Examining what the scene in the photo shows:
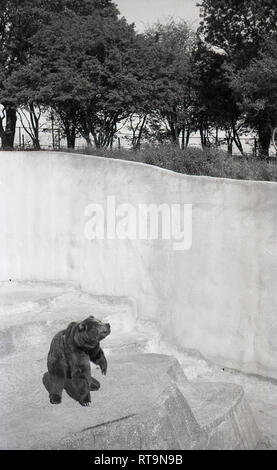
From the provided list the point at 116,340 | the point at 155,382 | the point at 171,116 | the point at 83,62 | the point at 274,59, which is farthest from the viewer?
the point at 171,116

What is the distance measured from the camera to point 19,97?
16547mm

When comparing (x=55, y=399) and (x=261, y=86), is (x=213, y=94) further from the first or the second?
(x=55, y=399)

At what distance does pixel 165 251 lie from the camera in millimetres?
8312

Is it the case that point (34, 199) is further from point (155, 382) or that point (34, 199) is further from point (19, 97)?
point (19, 97)

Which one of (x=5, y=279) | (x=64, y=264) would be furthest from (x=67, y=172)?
(x=5, y=279)

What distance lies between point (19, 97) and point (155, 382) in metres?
12.1

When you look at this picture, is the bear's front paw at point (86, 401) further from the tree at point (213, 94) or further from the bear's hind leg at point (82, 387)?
the tree at point (213, 94)

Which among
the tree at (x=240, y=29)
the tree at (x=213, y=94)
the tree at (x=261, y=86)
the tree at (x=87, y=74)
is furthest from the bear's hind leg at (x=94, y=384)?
the tree at (x=213, y=94)

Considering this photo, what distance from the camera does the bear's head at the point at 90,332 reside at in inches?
199

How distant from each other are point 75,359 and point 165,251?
3.31m

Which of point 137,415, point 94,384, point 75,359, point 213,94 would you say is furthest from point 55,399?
point 213,94

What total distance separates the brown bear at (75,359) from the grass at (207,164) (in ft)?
16.0

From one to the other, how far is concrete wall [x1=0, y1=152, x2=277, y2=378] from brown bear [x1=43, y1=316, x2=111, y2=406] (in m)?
2.65

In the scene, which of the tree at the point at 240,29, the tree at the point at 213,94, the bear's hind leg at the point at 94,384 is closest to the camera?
the bear's hind leg at the point at 94,384
